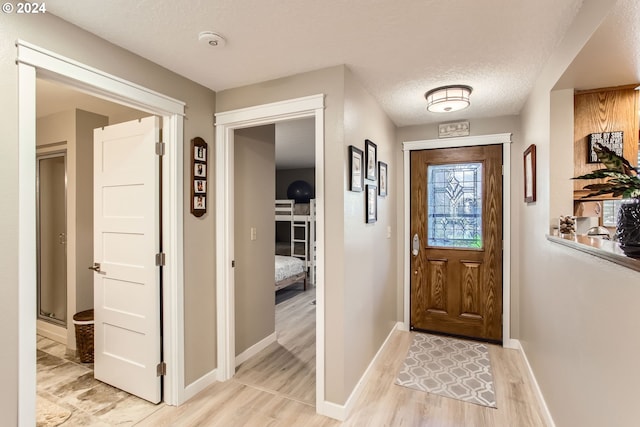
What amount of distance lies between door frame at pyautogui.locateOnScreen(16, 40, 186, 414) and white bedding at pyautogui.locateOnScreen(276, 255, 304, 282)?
272 centimetres

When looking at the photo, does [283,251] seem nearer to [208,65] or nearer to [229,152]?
[229,152]

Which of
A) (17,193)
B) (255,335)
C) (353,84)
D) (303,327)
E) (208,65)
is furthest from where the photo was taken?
(303,327)

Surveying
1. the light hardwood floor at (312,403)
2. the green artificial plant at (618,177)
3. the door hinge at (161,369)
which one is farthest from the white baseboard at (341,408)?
the green artificial plant at (618,177)

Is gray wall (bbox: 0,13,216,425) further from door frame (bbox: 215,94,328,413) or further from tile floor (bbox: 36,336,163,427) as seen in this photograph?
tile floor (bbox: 36,336,163,427)

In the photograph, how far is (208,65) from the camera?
2186mm

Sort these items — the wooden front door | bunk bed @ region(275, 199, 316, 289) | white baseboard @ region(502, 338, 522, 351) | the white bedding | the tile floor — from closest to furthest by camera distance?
the tile floor, white baseboard @ region(502, 338, 522, 351), the wooden front door, the white bedding, bunk bed @ region(275, 199, 316, 289)

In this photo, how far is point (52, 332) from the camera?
350cm

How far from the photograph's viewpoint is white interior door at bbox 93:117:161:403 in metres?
2.30

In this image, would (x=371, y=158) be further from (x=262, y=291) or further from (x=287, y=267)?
(x=287, y=267)

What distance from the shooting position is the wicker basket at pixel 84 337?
2912 millimetres

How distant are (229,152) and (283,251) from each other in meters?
4.21

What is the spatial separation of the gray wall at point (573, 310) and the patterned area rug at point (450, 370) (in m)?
0.42

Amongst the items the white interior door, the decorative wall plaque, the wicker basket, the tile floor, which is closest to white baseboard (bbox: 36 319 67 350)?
the tile floor

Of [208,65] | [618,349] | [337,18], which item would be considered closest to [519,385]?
[618,349]
